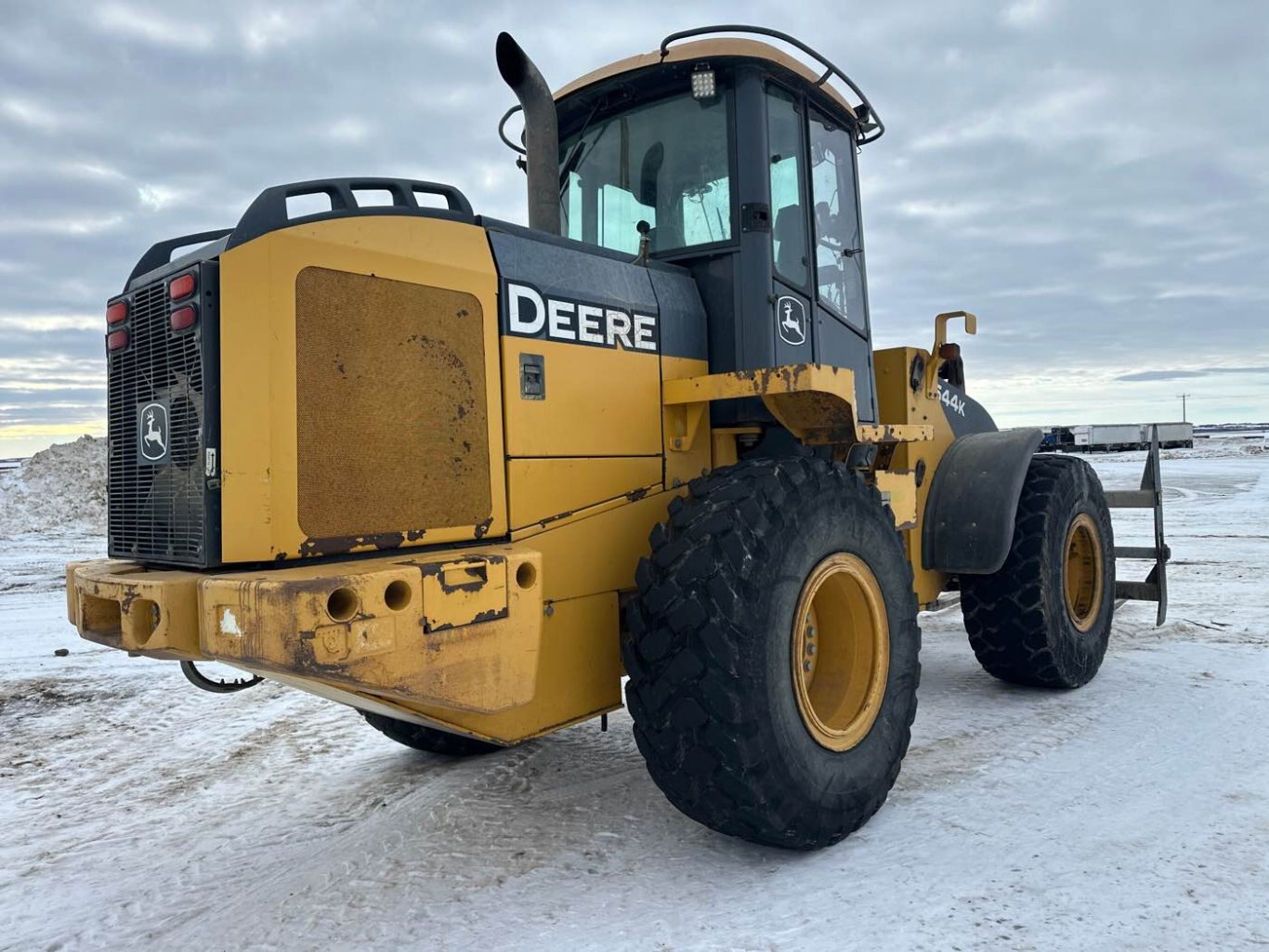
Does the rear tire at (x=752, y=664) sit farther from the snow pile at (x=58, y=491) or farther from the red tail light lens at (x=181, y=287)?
the snow pile at (x=58, y=491)

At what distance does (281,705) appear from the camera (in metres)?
5.45

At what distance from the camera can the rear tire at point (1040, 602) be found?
17.1 feet

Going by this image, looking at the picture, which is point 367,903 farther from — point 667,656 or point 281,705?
point 281,705

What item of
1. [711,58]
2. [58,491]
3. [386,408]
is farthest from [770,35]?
[58,491]

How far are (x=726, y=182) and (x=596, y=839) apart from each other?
2.64 meters

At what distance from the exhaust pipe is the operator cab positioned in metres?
0.34

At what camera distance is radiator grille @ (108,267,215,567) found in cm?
273

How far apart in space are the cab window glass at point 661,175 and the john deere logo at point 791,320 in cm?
37

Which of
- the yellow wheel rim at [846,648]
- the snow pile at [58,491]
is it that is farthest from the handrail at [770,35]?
the snow pile at [58,491]

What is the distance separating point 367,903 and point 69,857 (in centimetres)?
131

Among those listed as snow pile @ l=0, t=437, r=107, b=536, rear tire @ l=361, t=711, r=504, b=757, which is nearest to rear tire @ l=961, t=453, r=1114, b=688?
rear tire @ l=361, t=711, r=504, b=757

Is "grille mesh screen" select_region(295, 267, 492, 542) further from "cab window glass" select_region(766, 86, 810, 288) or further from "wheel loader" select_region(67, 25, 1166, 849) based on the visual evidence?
"cab window glass" select_region(766, 86, 810, 288)

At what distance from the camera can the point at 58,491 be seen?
723 inches

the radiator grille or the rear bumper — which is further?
the radiator grille
